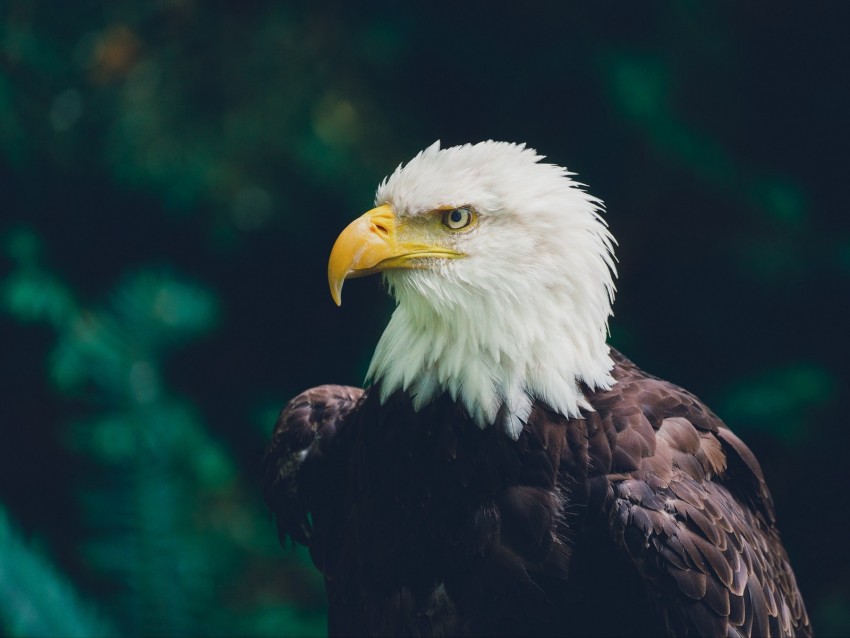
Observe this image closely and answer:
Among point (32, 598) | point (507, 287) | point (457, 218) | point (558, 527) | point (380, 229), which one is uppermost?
point (32, 598)

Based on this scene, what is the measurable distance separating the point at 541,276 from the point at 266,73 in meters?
1.99

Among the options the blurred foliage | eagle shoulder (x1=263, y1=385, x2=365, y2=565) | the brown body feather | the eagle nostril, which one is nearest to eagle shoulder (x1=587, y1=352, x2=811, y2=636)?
the brown body feather

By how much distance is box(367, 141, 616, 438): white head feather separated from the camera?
2025 mm

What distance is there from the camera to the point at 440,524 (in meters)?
2.07

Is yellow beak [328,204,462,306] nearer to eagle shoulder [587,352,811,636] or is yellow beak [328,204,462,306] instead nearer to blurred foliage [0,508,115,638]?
eagle shoulder [587,352,811,636]

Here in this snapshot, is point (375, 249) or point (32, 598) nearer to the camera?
point (375, 249)

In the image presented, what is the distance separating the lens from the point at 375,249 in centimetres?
204

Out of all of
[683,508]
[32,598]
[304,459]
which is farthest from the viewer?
[32,598]

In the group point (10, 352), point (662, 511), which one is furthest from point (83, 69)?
point (662, 511)

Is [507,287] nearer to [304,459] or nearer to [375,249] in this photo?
[375,249]

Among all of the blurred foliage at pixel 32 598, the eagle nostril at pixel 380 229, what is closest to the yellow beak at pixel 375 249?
Answer: the eagle nostril at pixel 380 229

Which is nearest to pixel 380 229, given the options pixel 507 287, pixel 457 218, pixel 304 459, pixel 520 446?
pixel 457 218

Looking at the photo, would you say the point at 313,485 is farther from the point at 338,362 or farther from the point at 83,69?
the point at 83,69

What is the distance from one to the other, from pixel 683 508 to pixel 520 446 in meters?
0.37
